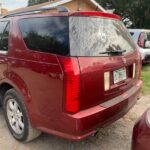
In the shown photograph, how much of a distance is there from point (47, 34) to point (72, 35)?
0.38m

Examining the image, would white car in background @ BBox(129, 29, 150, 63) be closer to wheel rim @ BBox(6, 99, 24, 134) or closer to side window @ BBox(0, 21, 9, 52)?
side window @ BBox(0, 21, 9, 52)

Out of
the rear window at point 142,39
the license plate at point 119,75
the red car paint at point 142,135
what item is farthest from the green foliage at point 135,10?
the red car paint at point 142,135

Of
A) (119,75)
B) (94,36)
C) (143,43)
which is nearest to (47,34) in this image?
(94,36)

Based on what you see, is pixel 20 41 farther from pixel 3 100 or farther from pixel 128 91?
pixel 128 91

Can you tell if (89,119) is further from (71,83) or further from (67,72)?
(67,72)

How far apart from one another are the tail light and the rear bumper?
0.11 m

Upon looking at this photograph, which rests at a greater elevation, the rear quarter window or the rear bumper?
the rear quarter window

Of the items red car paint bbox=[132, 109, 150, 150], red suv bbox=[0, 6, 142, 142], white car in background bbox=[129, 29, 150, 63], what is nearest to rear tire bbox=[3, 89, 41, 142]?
red suv bbox=[0, 6, 142, 142]

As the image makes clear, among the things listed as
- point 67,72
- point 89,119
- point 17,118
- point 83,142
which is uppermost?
point 67,72

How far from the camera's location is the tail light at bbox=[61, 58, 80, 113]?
2.85 meters

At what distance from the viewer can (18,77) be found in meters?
3.53

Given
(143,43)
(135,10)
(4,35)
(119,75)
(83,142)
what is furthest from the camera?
(135,10)

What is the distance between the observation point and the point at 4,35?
3.99 m

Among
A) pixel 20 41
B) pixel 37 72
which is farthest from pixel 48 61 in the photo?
pixel 20 41
